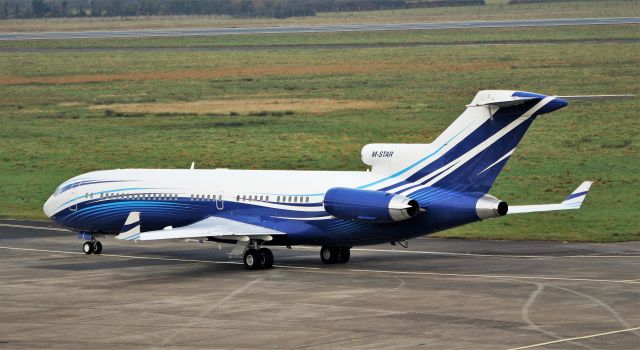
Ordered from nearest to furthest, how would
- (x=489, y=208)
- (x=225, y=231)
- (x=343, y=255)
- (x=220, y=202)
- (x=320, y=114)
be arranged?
(x=489, y=208), (x=225, y=231), (x=343, y=255), (x=220, y=202), (x=320, y=114)

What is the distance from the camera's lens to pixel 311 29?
501 ft

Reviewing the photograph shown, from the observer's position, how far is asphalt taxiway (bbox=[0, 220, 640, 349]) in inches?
1179

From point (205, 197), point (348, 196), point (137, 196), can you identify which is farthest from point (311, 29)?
point (348, 196)

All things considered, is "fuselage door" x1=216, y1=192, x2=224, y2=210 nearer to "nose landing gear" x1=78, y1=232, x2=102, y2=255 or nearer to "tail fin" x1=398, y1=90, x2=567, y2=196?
"nose landing gear" x1=78, y1=232, x2=102, y2=255

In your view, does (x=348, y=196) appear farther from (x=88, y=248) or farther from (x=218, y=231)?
(x=88, y=248)

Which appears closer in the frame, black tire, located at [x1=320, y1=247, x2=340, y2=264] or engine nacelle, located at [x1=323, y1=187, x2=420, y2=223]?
engine nacelle, located at [x1=323, y1=187, x2=420, y2=223]

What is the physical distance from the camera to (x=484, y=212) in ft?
130

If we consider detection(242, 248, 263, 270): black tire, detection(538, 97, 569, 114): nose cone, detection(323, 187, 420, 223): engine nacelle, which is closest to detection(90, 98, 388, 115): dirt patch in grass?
detection(242, 248, 263, 270): black tire

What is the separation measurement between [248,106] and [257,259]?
47575mm

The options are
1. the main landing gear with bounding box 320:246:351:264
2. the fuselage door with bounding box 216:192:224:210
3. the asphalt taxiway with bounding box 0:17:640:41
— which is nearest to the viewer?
the main landing gear with bounding box 320:246:351:264

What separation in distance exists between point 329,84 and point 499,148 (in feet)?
193

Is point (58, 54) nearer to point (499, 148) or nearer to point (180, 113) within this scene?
point (180, 113)

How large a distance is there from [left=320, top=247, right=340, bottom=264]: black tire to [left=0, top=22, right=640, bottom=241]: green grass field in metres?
10.2

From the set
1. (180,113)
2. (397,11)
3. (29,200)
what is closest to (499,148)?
(29,200)
